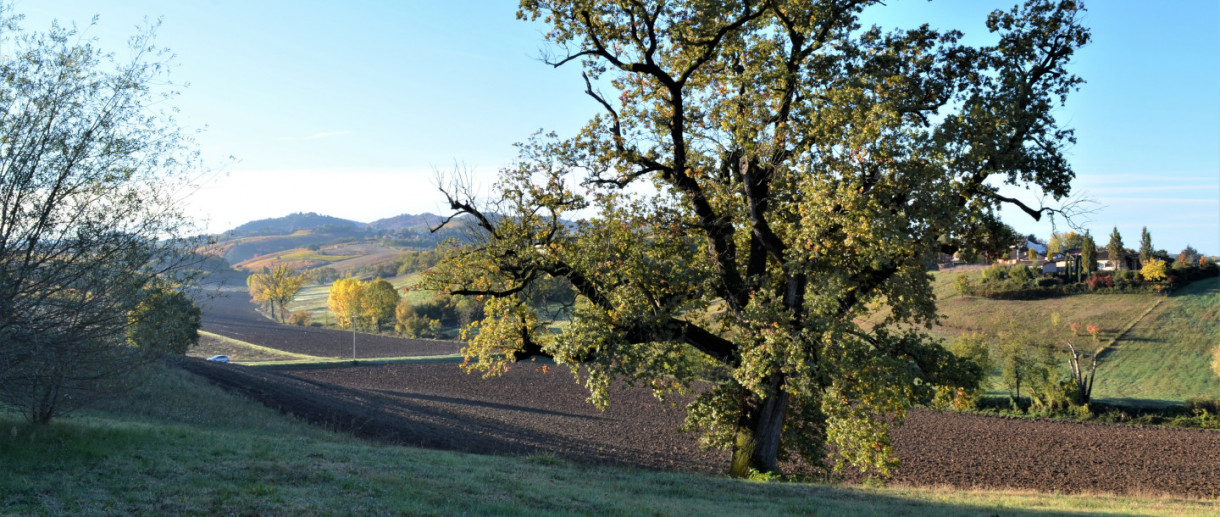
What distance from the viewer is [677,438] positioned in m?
30.5

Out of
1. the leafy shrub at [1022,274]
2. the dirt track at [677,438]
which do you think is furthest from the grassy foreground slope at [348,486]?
the leafy shrub at [1022,274]

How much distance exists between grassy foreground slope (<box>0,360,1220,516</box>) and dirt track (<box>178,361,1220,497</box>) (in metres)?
8.02

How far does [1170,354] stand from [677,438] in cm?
4233

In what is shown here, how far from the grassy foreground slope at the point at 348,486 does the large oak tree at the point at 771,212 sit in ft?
7.66

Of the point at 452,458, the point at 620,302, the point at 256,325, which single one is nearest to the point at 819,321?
the point at 620,302

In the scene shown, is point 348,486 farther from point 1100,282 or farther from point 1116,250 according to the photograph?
point 1116,250

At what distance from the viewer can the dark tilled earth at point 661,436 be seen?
78.5 ft

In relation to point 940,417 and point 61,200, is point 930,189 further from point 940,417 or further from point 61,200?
point 940,417

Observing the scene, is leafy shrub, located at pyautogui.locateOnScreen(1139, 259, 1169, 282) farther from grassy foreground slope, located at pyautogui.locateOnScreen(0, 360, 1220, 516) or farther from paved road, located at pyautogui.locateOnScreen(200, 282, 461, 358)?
paved road, located at pyautogui.locateOnScreen(200, 282, 461, 358)

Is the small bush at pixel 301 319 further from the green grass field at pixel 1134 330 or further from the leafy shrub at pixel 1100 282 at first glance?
the leafy shrub at pixel 1100 282

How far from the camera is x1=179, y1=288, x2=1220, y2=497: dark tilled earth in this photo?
23.9 meters


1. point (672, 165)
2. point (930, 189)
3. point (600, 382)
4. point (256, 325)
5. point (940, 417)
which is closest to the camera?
point (930, 189)

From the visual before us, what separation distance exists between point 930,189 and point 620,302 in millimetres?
6648

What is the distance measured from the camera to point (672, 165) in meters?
17.1
